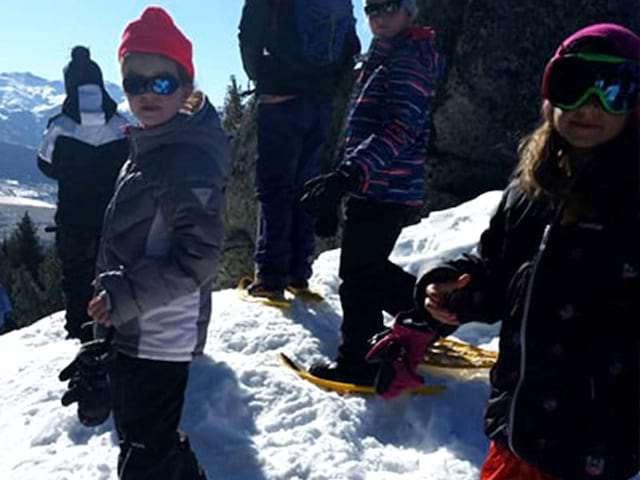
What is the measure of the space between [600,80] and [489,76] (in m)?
9.14

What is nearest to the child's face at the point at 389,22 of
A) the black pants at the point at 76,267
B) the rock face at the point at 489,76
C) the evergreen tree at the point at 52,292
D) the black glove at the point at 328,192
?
the black glove at the point at 328,192

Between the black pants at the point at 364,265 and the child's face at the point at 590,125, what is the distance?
7.43 ft

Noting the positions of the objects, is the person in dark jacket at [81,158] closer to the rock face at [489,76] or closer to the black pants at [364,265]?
the black pants at [364,265]

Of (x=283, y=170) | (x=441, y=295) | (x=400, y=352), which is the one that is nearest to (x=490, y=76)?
(x=283, y=170)

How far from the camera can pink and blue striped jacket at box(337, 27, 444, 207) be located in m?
4.26

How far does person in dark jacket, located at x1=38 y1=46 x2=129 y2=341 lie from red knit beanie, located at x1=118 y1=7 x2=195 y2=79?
116 inches

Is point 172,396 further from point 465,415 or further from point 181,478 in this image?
point 465,415

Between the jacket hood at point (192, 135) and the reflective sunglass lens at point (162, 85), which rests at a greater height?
the reflective sunglass lens at point (162, 85)

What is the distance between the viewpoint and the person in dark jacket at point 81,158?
6.35m

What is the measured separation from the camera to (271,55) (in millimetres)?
5816

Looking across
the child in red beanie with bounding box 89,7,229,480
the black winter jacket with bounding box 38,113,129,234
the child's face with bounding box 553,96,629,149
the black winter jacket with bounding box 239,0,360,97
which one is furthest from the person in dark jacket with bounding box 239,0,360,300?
the child's face with bounding box 553,96,629,149

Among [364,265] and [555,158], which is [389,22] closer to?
[364,265]

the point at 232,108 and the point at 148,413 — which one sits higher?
the point at 232,108

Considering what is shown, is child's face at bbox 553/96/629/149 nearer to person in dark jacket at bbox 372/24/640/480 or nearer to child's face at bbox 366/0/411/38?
person in dark jacket at bbox 372/24/640/480
